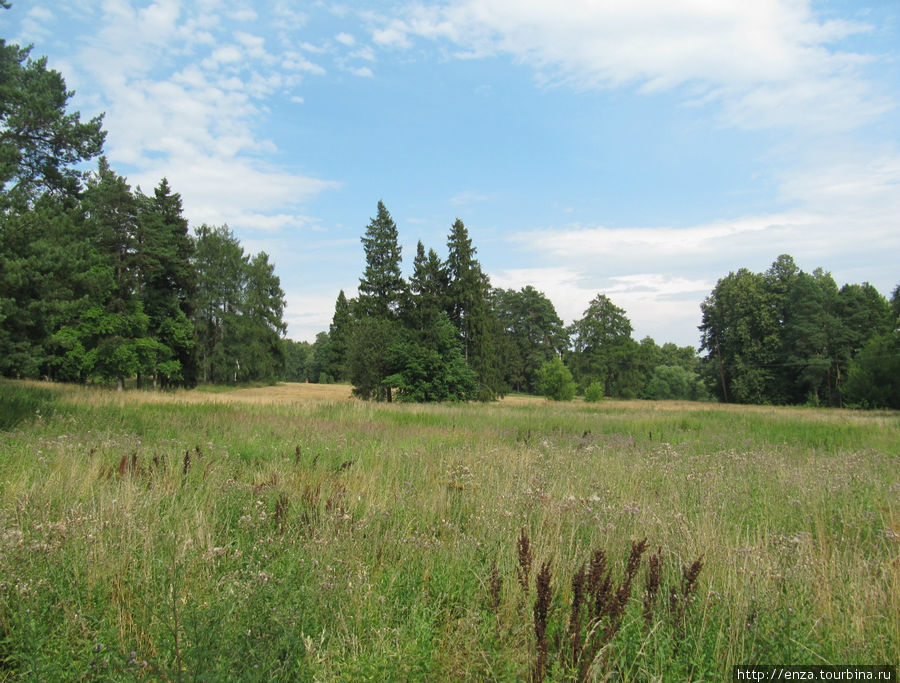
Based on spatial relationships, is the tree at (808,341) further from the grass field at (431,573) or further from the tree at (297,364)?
the tree at (297,364)

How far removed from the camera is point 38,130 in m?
17.0

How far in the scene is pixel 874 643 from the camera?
8.06 ft

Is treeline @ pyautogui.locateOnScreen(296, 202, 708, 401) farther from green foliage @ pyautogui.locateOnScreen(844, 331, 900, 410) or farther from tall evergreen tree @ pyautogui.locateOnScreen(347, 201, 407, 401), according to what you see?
green foliage @ pyautogui.locateOnScreen(844, 331, 900, 410)

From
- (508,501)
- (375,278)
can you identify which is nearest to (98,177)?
(375,278)

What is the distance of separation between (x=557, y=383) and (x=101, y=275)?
41121 mm

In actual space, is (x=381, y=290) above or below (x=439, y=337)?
above

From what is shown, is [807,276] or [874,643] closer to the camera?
[874,643]

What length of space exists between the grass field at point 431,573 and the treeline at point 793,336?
55686 millimetres

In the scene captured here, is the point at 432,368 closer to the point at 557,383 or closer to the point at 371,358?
the point at 371,358

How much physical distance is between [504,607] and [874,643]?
1940 millimetres

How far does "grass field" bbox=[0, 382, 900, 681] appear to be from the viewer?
2211mm

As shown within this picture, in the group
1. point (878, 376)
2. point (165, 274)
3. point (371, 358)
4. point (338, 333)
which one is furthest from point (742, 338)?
point (165, 274)

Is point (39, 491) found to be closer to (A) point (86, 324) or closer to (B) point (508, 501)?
(B) point (508, 501)

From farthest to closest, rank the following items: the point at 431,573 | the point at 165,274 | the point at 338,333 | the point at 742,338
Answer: the point at 338,333
the point at 742,338
the point at 165,274
the point at 431,573
